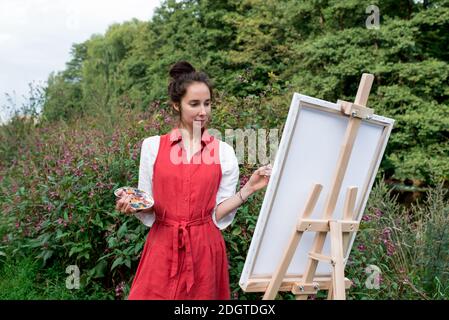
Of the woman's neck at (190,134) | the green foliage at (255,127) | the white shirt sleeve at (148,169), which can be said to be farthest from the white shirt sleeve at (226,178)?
the green foliage at (255,127)

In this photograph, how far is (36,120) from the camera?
626 cm

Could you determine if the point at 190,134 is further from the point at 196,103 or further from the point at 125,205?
the point at 125,205

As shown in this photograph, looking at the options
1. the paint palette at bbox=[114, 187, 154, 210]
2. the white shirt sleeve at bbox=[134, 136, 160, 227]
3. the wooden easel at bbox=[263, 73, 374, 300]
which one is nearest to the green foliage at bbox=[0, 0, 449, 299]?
the wooden easel at bbox=[263, 73, 374, 300]

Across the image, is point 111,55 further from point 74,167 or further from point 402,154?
point 74,167

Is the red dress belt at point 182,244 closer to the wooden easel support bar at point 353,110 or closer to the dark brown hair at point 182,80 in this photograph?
the dark brown hair at point 182,80

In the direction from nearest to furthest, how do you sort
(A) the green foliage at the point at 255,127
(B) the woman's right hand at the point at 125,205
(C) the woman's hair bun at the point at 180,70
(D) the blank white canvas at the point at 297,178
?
(B) the woman's right hand at the point at 125,205 → (D) the blank white canvas at the point at 297,178 → (C) the woman's hair bun at the point at 180,70 → (A) the green foliage at the point at 255,127

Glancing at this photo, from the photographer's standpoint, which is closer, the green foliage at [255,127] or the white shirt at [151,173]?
the white shirt at [151,173]

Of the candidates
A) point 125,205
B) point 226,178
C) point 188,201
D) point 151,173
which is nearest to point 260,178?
point 226,178

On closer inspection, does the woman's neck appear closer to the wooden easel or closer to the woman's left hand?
the woman's left hand

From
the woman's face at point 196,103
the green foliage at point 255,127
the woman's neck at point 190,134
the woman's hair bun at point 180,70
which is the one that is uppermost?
the woman's hair bun at point 180,70

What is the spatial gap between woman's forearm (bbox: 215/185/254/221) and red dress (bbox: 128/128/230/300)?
1.8 inches

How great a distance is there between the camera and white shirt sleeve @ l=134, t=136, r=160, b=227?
2.01 meters

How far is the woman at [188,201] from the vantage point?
1938 mm

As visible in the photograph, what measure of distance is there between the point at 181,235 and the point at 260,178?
0.40 meters
